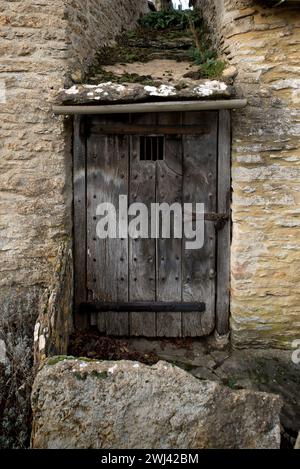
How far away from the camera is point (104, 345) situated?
3.87m

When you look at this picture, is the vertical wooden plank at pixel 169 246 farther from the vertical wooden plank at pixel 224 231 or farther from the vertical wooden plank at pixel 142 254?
the vertical wooden plank at pixel 224 231

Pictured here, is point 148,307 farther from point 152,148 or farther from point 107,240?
point 152,148

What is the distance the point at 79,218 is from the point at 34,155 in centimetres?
73

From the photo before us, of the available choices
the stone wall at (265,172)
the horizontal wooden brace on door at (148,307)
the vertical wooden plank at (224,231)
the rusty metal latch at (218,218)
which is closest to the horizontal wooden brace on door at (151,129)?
the vertical wooden plank at (224,231)

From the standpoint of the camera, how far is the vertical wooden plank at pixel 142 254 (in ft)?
12.7

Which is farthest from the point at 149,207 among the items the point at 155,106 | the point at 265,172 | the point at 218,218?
the point at 265,172

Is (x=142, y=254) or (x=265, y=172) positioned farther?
(x=142, y=254)

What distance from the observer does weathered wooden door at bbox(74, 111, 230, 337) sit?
381cm

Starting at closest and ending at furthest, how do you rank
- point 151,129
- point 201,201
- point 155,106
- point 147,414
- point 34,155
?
point 147,414, point 155,106, point 34,155, point 151,129, point 201,201

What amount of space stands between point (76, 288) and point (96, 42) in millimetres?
2631

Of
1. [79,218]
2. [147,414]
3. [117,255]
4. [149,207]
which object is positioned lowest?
[147,414]

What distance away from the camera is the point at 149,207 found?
390cm
